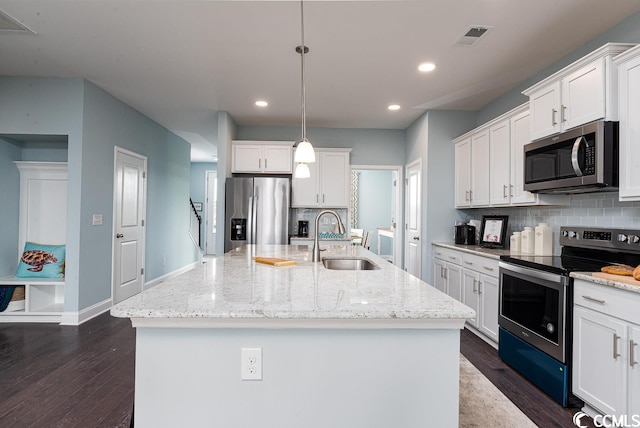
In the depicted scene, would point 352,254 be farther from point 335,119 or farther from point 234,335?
point 335,119

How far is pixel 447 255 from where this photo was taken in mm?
4137

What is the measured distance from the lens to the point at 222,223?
198 inches

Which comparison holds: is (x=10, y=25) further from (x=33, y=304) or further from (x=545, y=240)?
(x=545, y=240)

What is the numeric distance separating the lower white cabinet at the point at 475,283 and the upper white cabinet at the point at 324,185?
179cm

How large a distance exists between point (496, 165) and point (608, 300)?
198 cm

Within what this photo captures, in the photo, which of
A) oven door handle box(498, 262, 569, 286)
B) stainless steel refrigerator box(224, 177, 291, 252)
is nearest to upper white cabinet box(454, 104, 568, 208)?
oven door handle box(498, 262, 569, 286)

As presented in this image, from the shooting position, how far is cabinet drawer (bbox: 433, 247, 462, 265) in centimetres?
386

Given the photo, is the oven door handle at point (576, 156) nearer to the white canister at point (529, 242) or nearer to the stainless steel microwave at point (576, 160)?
the stainless steel microwave at point (576, 160)

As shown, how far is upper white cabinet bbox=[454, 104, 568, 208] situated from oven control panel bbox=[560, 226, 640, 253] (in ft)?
1.10

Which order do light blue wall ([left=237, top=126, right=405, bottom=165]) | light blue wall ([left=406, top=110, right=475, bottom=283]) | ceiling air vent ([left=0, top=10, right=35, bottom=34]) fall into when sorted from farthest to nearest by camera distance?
light blue wall ([left=237, top=126, right=405, bottom=165]), light blue wall ([left=406, top=110, right=475, bottom=283]), ceiling air vent ([left=0, top=10, right=35, bottom=34])

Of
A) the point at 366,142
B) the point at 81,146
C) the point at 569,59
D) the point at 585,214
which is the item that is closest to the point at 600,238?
the point at 585,214

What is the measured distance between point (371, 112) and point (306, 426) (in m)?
4.30

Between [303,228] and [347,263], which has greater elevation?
[303,228]

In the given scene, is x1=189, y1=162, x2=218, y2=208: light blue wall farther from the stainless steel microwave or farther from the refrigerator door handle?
the stainless steel microwave
